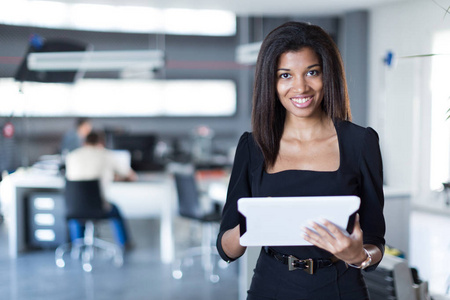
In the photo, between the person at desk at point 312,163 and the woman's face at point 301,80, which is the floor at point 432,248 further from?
the woman's face at point 301,80

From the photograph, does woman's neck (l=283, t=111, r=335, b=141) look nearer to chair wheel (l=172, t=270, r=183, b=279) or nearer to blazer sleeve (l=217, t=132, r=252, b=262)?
blazer sleeve (l=217, t=132, r=252, b=262)

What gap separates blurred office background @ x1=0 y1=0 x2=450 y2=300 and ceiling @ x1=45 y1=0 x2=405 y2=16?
0.11 ft

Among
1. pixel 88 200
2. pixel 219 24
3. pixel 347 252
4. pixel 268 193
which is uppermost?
pixel 219 24

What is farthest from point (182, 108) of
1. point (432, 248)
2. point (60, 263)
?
point (432, 248)

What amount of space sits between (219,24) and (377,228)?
440 inches

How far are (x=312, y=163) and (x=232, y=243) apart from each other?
358 mm

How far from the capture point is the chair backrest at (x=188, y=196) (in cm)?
500

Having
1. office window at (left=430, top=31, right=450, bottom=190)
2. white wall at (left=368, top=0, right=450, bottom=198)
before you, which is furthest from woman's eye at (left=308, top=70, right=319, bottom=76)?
white wall at (left=368, top=0, right=450, bottom=198)

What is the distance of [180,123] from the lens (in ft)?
39.0

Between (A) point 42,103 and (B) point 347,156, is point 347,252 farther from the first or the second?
(A) point 42,103

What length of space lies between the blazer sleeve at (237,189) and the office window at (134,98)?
9702 millimetres

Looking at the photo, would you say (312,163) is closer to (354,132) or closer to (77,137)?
A: (354,132)

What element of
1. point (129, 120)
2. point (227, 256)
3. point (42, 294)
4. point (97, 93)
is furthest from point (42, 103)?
point (227, 256)

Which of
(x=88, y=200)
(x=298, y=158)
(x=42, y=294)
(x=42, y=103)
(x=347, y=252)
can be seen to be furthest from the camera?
(x=42, y=103)
